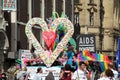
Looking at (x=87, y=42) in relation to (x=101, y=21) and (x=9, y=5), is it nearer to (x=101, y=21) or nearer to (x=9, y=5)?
(x=9, y=5)

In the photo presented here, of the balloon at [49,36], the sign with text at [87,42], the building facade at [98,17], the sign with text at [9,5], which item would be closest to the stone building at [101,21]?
the building facade at [98,17]

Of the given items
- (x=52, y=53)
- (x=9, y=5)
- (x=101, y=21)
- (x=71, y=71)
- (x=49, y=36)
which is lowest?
(x=101, y=21)

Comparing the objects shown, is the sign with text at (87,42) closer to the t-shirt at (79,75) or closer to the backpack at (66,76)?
the backpack at (66,76)

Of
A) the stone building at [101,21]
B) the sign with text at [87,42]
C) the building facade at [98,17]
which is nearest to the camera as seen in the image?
the sign with text at [87,42]

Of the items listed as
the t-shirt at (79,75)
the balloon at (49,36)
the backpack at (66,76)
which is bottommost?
the backpack at (66,76)

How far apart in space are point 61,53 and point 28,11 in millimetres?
16195

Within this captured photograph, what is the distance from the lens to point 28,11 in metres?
44.8

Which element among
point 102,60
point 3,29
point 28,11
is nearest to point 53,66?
point 102,60

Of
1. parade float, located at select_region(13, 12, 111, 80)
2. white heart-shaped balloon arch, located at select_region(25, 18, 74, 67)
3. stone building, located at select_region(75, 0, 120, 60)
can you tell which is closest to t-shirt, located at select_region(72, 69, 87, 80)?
parade float, located at select_region(13, 12, 111, 80)

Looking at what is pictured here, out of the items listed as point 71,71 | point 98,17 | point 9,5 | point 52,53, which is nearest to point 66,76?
point 71,71

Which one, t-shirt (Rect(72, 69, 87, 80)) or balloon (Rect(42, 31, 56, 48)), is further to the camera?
balloon (Rect(42, 31, 56, 48))

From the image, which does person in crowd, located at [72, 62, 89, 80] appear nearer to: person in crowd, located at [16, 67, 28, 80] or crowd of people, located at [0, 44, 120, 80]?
crowd of people, located at [0, 44, 120, 80]

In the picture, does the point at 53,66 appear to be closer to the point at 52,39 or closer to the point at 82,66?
the point at 52,39

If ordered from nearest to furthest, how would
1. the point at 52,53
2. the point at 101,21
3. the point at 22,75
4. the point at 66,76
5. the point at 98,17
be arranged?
the point at 66,76 < the point at 22,75 < the point at 52,53 < the point at 101,21 < the point at 98,17
